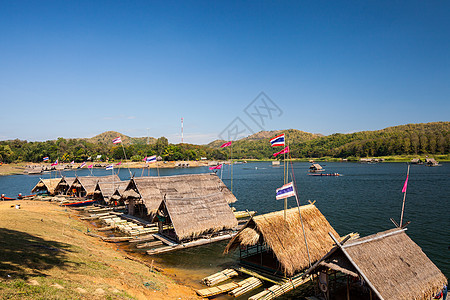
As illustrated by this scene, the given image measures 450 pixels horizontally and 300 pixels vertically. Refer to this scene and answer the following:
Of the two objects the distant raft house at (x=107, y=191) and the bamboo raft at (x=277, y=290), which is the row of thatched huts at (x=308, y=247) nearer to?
the bamboo raft at (x=277, y=290)

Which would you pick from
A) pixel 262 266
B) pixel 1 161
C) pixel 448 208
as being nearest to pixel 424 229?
pixel 448 208

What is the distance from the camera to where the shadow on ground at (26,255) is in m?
12.1

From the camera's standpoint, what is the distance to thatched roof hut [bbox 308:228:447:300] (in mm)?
13273

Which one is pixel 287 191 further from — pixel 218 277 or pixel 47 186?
pixel 47 186

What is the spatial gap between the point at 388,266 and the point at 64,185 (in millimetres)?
54158

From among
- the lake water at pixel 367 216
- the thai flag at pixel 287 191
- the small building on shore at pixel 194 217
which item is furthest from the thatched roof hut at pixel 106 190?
the thai flag at pixel 287 191

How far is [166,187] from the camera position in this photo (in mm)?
35188

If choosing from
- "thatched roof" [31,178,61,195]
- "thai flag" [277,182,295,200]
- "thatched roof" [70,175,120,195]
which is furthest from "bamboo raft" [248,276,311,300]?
"thatched roof" [31,178,61,195]

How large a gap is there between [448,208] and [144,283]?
45055 mm

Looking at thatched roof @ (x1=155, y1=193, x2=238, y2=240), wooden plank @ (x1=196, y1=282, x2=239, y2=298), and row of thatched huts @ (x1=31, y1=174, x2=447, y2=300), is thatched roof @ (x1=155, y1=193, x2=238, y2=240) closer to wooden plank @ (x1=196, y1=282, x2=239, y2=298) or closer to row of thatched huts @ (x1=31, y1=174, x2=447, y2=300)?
row of thatched huts @ (x1=31, y1=174, x2=447, y2=300)

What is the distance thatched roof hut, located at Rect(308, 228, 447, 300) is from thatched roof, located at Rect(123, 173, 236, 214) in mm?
18534

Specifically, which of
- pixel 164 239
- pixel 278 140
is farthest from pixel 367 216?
pixel 164 239

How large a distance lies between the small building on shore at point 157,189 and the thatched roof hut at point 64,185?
22.1 meters

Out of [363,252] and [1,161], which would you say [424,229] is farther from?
[1,161]
